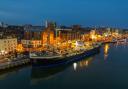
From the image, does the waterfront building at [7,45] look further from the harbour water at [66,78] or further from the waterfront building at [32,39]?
the harbour water at [66,78]

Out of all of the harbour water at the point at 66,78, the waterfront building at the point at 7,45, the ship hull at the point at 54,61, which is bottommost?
the harbour water at the point at 66,78

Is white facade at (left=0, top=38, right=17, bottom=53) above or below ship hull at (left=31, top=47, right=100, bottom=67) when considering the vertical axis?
above

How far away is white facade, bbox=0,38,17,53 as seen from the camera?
13.5 metres

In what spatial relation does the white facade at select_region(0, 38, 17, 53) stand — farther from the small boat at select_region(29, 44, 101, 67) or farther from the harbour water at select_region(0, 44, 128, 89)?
the harbour water at select_region(0, 44, 128, 89)

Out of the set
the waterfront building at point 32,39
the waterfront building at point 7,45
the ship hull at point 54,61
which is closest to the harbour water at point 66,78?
the ship hull at point 54,61

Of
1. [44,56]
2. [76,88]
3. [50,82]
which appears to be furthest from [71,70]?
[76,88]

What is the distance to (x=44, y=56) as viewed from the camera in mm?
11930

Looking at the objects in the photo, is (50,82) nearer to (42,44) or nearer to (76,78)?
(76,78)

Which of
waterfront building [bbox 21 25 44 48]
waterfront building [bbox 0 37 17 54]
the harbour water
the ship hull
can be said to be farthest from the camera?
waterfront building [bbox 21 25 44 48]

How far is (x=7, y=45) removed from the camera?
13977mm

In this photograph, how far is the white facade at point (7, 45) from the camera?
13.5 metres

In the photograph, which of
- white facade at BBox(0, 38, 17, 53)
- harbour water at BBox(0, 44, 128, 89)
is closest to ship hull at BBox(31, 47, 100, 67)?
harbour water at BBox(0, 44, 128, 89)

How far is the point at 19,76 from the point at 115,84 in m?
3.30

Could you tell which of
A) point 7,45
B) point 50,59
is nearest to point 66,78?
point 50,59
